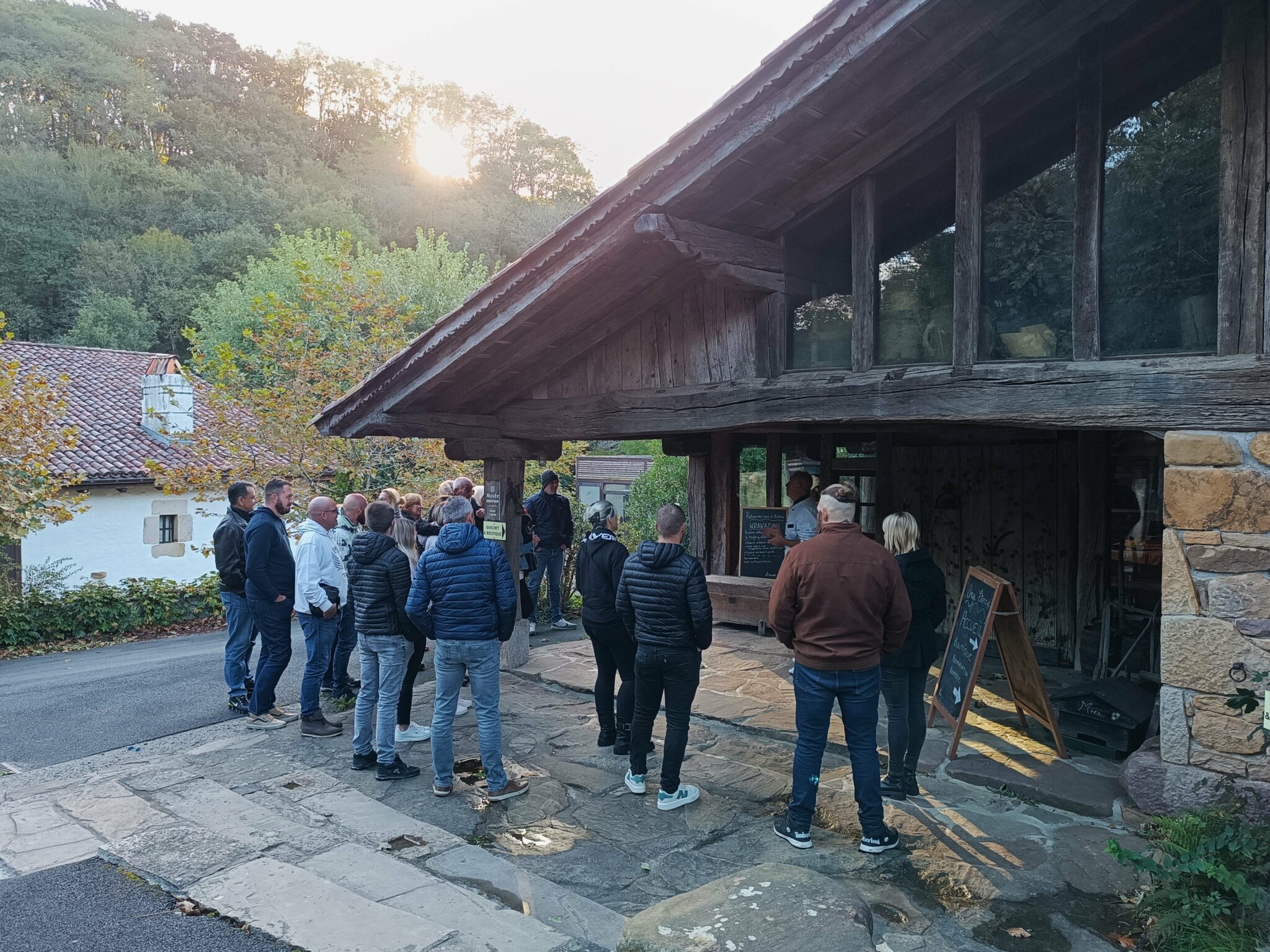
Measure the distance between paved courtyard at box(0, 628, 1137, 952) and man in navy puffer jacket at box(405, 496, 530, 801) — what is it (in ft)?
0.98

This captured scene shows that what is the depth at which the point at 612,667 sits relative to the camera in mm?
6391

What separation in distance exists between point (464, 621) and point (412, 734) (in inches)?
72.6

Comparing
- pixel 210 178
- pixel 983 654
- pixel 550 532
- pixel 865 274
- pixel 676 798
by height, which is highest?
pixel 210 178

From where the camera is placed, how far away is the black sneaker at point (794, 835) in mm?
4711

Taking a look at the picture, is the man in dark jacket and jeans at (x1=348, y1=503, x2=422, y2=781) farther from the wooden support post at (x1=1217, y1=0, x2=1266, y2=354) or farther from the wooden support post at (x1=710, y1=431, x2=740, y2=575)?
the wooden support post at (x1=710, y1=431, x2=740, y2=575)

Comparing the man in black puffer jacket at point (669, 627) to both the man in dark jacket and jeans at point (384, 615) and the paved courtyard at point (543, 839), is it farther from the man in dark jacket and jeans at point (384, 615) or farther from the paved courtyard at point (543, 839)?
the man in dark jacket and jeans at point (384, 615)

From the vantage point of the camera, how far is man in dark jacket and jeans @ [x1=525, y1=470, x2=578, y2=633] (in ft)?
34.6

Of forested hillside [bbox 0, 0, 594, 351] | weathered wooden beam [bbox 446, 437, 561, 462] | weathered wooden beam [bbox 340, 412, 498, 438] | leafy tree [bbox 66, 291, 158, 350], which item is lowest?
weathered wooden beam [bbox 446, 437, 561, 462]

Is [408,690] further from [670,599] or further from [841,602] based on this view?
[841,602]

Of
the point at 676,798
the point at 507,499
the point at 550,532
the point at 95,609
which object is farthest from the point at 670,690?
the point at 95,609

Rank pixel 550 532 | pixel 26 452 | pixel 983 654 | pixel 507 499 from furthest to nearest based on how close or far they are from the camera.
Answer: pixel 26 452, pixel 550 532, pixel 507 499, pixel 983 654

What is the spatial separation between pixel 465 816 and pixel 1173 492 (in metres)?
4.51

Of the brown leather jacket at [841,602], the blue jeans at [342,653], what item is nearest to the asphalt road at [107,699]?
the blue jeans at [342,653]

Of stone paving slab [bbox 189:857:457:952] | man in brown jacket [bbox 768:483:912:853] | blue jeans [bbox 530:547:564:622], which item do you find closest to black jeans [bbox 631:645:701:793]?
man in brown jacket [bbox 768:483:912:853]
